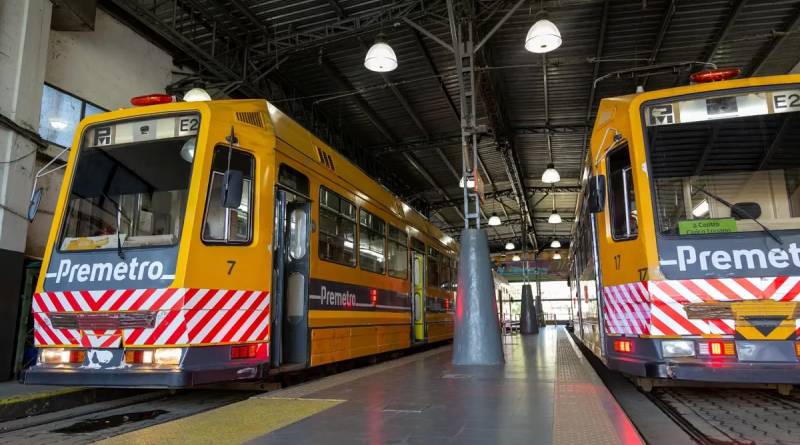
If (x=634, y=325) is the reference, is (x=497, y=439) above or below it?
below

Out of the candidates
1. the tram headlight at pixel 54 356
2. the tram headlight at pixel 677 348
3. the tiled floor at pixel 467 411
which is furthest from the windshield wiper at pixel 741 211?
the tram headlight at pixel 54 356

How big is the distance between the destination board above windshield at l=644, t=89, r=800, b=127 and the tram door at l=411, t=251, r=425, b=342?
6.81 m

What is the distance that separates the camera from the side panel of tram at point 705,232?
14.7 feet

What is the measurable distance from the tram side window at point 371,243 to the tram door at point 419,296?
7.20 feet

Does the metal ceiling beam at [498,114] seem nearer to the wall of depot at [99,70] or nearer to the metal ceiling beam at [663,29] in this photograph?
the metal ceiling beam at [663,29]

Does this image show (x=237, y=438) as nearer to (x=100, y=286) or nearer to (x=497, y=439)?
(x=497, y=439)

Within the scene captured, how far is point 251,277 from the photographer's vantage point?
5.57 m

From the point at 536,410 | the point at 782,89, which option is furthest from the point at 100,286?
the point at 782,89

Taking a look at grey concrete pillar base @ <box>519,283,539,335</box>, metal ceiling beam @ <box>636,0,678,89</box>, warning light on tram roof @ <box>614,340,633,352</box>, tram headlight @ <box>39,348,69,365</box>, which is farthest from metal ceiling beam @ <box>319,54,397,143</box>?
warning light on tram roof @ <box>614,340,633,352</box>

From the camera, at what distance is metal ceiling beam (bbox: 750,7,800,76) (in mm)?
10516

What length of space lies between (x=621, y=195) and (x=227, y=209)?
3961mm

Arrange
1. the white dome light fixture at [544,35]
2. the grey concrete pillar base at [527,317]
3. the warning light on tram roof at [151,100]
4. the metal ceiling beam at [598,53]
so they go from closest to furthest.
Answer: the warning light on tram roof at [151,100]
the white dome light fixture at [544,35]
the metal ceiling beam at [598,53]
the grey concrete pillar base at [527,317]

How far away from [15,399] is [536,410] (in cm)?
501

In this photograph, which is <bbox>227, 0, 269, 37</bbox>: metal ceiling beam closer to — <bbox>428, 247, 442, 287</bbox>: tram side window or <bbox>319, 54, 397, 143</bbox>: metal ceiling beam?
<bbox>319, 54, 397, 143</bbox>: metal ceiling beam
